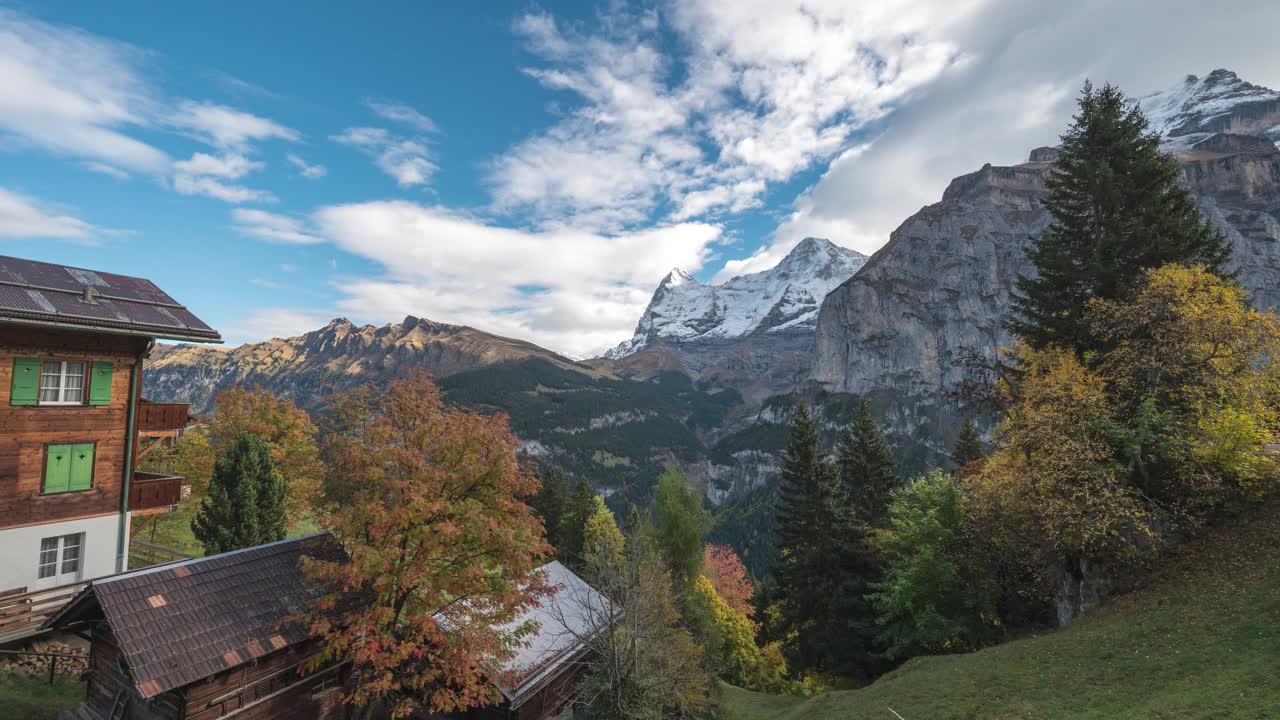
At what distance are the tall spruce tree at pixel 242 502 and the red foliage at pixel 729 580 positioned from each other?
29.6 meters

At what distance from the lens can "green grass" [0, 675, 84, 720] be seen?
15.7 meters

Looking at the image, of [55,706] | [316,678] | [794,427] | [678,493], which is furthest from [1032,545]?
[55,706]

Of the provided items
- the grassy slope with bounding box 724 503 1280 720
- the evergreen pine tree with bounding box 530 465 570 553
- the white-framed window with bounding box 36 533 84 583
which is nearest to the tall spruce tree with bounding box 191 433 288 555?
the white-framed window with bounding box 36 533 84 583

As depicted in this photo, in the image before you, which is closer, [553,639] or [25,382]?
[25,382]

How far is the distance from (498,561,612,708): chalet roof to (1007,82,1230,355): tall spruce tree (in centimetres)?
2554

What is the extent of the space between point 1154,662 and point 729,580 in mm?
38057

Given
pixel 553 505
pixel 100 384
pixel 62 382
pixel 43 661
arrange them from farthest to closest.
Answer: pixel 553 505, pixel 100 384, pixel 62 382, pixel 43 661

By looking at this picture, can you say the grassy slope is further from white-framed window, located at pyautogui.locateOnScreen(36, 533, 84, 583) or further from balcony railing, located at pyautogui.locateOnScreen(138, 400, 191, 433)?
balcony railing, located at pyautogui.locateOnScreen(138, 400, 191, 433)

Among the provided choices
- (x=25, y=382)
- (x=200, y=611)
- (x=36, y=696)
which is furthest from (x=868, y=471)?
(x=25, y=382)

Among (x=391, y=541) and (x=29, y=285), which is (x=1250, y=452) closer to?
(x=391, y=541)

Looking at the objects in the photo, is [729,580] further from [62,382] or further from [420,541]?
[62,382]

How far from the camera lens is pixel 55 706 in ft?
53.8

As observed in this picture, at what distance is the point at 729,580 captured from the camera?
4944 centimetres

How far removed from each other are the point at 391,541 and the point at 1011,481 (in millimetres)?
22316
